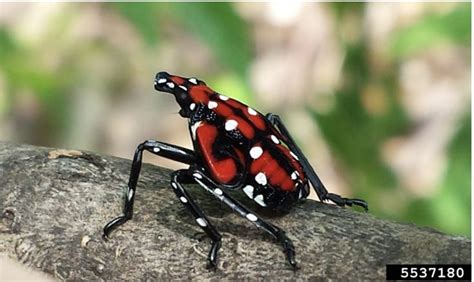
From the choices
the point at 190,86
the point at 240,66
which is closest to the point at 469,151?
the point at 240,66

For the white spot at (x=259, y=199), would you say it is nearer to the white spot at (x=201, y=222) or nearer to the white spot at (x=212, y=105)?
the white spot at (x=201, y=222)

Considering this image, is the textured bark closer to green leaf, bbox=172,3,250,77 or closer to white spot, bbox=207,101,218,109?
white spot, bbox=207,101,218,109

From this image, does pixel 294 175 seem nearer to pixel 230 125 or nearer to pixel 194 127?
pixel 230 125

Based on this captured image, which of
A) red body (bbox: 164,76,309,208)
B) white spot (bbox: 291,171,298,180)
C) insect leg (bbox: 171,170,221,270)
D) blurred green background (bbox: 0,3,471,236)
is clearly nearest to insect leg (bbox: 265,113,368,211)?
red body (bbox: 164,76,309,208)

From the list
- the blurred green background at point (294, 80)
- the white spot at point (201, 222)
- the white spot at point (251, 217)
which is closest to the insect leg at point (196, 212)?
the white spot at point (201, 222)

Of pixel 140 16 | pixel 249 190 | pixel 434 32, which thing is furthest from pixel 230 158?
pixel 434 32
